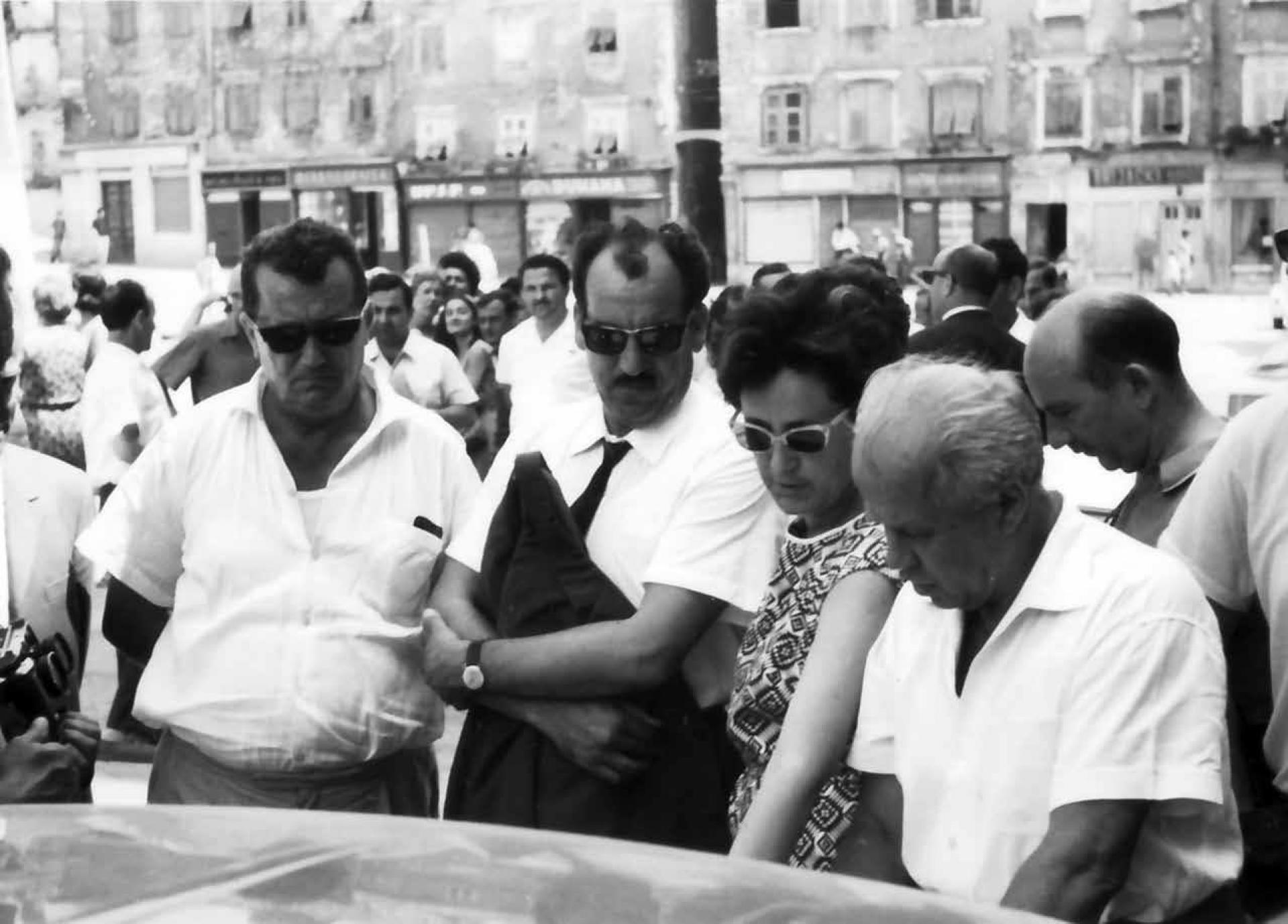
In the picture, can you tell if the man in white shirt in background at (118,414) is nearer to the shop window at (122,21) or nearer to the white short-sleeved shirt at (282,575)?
the white short-sleeved shirt at (282,575)

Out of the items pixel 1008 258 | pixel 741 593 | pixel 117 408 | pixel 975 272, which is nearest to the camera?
pixel 741 593

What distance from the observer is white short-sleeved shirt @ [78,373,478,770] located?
3.32 metres

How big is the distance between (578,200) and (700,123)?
0.78m

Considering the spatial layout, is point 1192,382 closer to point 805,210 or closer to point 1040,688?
point 1040,688

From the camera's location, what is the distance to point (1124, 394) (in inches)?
125

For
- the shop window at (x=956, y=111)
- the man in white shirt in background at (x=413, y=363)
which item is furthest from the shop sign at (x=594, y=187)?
the man in white shirt in background at (x=413, y=363)

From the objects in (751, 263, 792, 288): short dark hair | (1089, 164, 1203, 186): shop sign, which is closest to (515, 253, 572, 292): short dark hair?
(751, 263, 792, 288): short dark hair

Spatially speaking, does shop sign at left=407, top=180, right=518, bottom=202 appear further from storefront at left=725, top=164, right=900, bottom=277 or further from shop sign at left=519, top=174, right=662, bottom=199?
storefront at left=725, top=164, right=900, bottom=277

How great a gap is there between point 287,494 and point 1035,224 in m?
7.13

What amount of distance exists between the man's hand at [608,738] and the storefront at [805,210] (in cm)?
630

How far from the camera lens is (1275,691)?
2883mm

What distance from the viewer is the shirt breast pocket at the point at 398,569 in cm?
340

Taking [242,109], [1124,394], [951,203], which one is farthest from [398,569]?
[242,109]

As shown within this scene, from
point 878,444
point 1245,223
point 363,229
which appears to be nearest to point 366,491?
point 878,444
